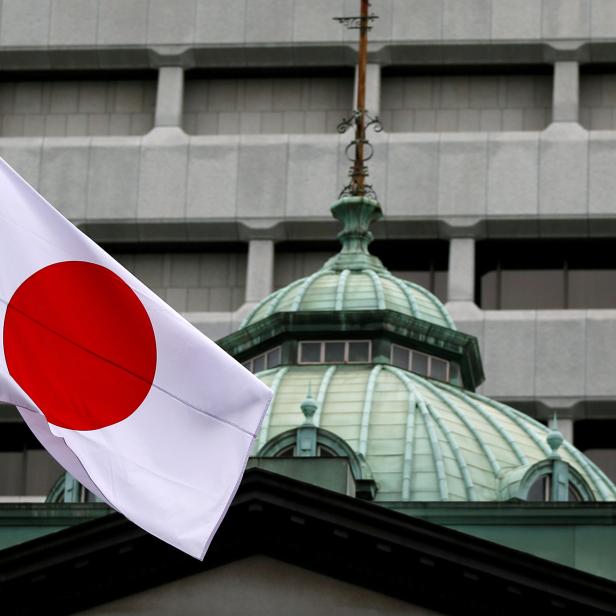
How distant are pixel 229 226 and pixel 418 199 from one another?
571cm

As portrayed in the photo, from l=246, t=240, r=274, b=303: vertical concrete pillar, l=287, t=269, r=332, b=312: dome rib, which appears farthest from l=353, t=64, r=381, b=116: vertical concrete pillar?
l=287, t=269, r=332, b=312: dome rib

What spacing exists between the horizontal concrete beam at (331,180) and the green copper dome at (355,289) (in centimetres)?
1685

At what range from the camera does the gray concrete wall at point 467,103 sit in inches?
3209

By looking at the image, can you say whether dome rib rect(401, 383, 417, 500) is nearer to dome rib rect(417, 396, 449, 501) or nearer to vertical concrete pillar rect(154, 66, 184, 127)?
dome rib rect(417, 396, 449, 501)

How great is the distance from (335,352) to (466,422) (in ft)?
15.7

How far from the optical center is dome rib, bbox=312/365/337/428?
175ft

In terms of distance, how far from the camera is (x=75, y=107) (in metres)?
84.4

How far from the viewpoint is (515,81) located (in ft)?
269

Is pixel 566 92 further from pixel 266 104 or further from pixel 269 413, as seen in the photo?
pixel 269 413

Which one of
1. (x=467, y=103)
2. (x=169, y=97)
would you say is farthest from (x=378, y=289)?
(x=169, y=97)

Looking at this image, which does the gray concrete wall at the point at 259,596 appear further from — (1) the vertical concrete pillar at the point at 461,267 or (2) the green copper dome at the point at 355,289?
(1) the vertical concrete pillar at the point at 461,267

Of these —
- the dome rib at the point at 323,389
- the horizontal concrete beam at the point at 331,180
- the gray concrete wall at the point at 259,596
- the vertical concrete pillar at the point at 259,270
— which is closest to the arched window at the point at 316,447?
the dome rib at the point at 323,389

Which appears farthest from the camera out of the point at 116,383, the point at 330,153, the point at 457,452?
the point at 330,153

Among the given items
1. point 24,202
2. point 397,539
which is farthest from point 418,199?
point 24,202
